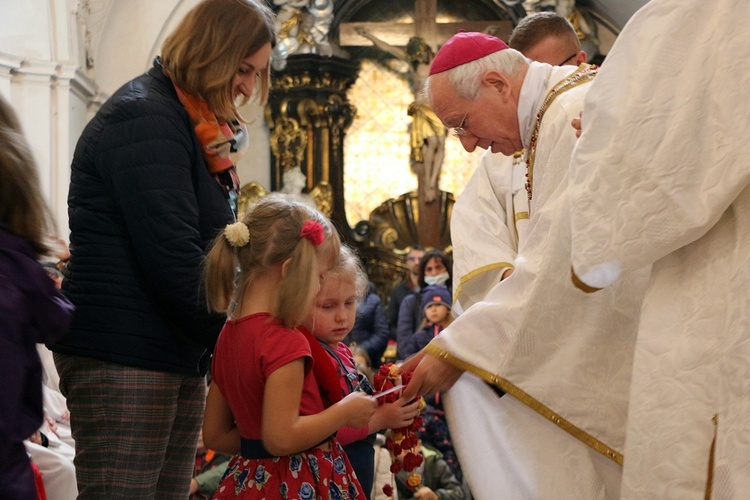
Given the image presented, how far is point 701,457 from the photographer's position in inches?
84.9

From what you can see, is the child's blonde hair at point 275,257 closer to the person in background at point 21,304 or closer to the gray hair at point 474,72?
the person in background at point 21,304

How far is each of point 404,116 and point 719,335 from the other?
10.6m

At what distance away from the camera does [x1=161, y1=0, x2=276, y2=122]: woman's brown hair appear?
2760 mm

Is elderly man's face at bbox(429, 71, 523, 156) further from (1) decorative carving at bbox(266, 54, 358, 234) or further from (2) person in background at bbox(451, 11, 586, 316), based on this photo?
(1) decorative carving at bbox(266, 54, 358, 234)

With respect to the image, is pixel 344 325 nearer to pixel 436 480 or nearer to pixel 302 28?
pixel 436 480

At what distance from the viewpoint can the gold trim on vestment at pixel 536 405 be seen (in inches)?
105

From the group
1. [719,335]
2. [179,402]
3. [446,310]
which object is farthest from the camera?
[446,310]

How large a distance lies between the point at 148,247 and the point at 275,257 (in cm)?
33

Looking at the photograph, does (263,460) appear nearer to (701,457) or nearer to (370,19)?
(701,457)

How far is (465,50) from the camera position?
3229mm

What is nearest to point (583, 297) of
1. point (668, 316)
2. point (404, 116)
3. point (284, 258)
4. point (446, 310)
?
point (668, 316)

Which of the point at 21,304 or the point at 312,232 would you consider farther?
the point at 312,232

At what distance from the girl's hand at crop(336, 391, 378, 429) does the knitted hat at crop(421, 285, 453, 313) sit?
4502 mm

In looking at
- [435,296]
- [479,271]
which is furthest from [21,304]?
[435,296]
